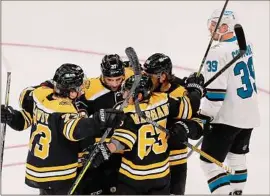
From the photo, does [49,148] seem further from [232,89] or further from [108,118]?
[232,89]

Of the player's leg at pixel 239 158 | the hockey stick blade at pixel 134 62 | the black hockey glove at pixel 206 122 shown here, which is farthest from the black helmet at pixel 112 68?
the player's leg at pixel 239 158

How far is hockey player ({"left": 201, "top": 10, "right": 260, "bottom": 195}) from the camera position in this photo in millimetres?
3416

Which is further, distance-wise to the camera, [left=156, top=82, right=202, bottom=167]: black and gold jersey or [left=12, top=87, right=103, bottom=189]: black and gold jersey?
[left=156, top=82, right=202, bottom=167]: black and gold jersey

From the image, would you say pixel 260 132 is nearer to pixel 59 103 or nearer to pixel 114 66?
pixel 114 66

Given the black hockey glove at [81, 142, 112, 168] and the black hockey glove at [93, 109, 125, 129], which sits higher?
the black hockey glove at [93, 109, 125, 129]

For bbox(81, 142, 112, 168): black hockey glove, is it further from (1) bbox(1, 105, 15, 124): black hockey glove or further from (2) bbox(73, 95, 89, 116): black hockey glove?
(1) bbox(1, 105, 15, 124): black hockey glove

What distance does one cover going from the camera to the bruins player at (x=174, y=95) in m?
3.12

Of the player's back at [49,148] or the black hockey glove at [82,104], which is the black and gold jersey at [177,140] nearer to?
the black hockey glove at [82,104]

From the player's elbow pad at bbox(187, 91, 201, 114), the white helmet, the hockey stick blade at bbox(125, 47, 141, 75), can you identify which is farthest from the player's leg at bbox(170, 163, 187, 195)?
the white helmet

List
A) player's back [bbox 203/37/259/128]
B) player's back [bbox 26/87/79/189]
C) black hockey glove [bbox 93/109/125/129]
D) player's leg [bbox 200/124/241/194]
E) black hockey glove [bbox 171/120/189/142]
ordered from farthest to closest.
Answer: player's leg [bbox 200/124/241/194]
player's back [bbox 203/37/259/128]
black hockey glove [bbox 171/120/189/142]
player's back [bbox 26/87/79/189]
black hockey glove [bbox 93/109/125/129]

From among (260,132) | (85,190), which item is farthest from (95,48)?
(85,190)

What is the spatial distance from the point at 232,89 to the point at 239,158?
469 millimetres

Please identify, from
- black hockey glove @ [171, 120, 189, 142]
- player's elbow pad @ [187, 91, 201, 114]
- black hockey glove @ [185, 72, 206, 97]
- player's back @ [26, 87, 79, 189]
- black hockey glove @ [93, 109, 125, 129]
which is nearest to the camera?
black hockey glove @ [93, 109, 125, 129]

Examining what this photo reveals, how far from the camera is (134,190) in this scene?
9.80ft
